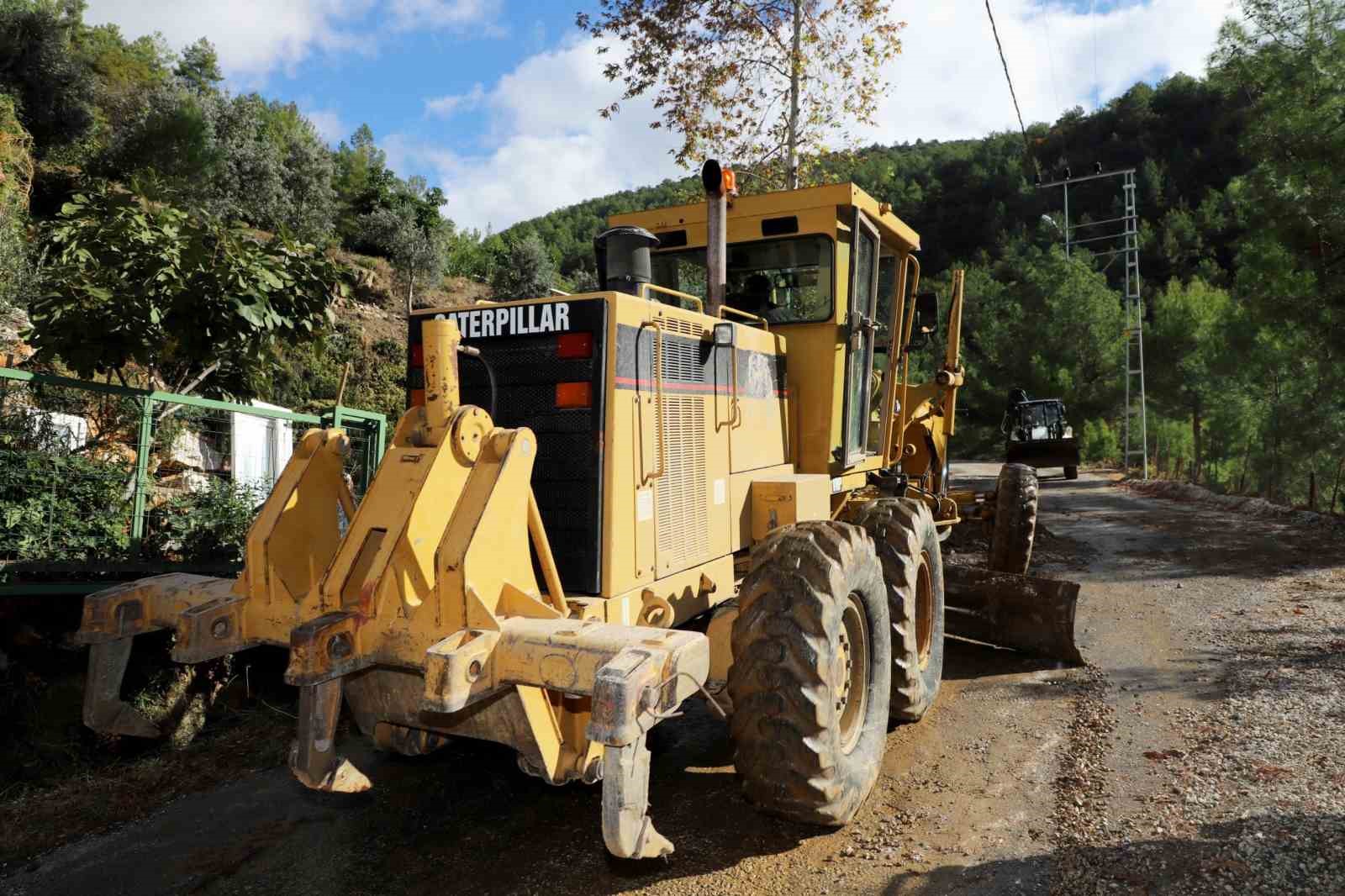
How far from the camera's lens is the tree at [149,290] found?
5.99m

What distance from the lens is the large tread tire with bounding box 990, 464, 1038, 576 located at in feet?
27.7

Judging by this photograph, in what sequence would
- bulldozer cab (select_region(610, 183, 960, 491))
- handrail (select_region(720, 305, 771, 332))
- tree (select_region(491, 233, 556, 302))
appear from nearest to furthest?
handrail (select_region(720, 305, 771, 332)) → bulldozer cab (select_region(610, 183, 960, 491)) → tree (select_region(491, 233, 556, 302))

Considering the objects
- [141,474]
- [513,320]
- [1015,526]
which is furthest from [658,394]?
[1015,526]

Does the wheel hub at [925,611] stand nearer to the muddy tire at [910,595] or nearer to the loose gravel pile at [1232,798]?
the muddy tire at [910,595]

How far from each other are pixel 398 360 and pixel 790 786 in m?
22.1

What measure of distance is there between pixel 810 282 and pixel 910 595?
2.03 m

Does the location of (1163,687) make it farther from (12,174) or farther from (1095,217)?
(1095,217)

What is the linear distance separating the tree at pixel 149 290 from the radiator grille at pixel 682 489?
373 centimetres

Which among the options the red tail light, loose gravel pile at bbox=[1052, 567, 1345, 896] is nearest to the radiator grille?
the red tail light

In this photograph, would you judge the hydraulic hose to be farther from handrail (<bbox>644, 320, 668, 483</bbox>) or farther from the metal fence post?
the metal fence post

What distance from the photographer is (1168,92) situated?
226 ft

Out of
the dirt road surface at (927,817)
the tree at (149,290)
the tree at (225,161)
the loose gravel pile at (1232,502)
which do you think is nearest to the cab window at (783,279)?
the dirt road surface at (927,817)

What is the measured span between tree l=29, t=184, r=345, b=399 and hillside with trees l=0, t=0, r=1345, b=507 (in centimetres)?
2

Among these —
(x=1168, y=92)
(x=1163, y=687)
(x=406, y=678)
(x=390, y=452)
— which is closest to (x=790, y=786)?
(x=406, y=678)
